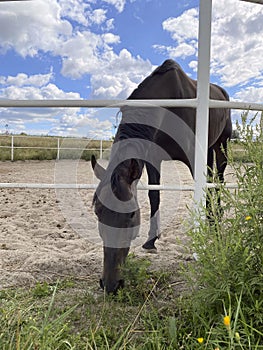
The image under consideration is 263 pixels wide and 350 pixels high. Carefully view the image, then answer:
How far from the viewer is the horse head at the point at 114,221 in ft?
5.21

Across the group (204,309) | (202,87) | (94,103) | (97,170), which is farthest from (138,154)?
(204,309)

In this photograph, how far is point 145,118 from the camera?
2.12 m

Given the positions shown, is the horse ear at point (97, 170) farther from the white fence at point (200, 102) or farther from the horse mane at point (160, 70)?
the horse mane at point (160, 70)

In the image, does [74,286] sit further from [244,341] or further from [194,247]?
[244,341]

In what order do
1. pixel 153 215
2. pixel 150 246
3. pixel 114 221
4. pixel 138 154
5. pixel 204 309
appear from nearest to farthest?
pixel 204 309 → pixel 114 221 → pixel 138 154 → pixel 150 246 → pixel 153 215

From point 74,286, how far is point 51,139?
10.4 m

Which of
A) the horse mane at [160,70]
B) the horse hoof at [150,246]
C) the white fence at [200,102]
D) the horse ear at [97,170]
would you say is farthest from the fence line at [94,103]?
the horse hoof at [150,246]

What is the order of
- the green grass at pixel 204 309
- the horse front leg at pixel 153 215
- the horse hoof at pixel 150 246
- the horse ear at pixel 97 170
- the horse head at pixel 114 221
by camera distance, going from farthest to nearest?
the horse front leg at pixel 153 215 < the horse hoof at pixel 150 246 < the horse ear at pixel 97 170 < the horse head at pixel 114 221 < the green grass at pixel 204 309

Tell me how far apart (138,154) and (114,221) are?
41cm

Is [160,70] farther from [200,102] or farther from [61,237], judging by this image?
[61,237]

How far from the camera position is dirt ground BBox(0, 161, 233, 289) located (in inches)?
75.2

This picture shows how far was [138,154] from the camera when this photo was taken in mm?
1808

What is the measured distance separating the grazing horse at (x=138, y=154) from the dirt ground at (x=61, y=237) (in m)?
0.23

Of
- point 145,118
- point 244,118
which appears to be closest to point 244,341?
point 244,118
